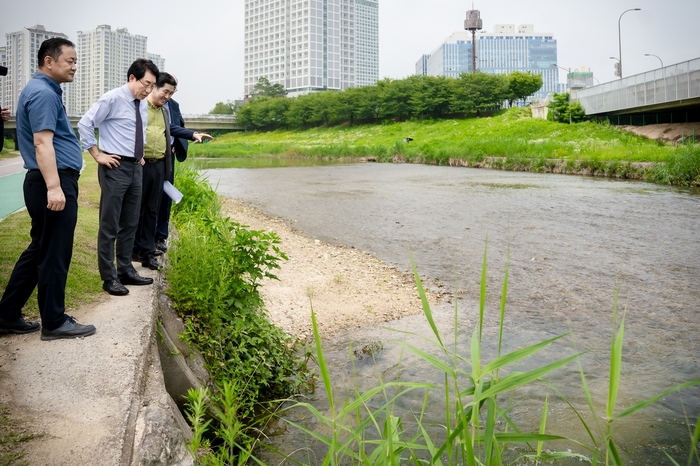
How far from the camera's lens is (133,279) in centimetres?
577

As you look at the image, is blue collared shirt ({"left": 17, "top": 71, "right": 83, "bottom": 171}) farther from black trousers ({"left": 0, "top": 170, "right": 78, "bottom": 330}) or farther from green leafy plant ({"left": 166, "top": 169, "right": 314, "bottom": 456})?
green leafy plant ({"left": 166, "top": 169, "right": 314, "bottom": 456})

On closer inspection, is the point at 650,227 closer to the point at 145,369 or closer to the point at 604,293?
the point at 604,293

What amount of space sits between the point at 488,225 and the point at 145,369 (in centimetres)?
1096

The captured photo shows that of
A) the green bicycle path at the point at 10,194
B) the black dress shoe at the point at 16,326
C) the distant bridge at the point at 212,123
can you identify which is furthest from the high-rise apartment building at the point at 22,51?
the distant bridge at the point at 212,123

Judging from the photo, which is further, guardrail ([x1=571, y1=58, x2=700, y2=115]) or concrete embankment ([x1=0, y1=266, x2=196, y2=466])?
guardrail ([x1=571, y1=58, x2=700, y2=115])

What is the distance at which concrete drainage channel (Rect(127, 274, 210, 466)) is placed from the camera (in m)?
3.05

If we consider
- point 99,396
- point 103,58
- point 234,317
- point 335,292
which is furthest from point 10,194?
point 103,58

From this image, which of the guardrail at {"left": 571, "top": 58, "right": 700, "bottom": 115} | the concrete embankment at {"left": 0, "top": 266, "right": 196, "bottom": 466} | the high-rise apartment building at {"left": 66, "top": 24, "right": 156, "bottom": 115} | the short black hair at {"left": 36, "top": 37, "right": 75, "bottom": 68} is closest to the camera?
the concrete embankment at {"left": 0, "top": 266, "right": 196, "bottom": 466}

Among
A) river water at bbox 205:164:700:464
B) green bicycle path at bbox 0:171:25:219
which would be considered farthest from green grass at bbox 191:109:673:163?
river water at bbox 205:164:700:464

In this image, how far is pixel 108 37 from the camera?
248 feet

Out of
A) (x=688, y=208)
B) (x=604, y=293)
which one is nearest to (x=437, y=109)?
(x=688, y=208)

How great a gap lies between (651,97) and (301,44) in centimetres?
14575

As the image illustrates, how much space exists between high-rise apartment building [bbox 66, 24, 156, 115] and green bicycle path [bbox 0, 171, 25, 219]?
189ft

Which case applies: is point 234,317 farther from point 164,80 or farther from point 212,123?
point 212,123
